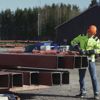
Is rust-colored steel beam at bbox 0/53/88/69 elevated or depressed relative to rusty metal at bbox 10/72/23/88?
elevated

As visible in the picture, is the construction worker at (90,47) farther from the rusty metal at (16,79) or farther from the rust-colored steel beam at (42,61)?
the rusty metal at (16,79)

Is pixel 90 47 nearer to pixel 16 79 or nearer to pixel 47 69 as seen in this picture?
pixel 47 69

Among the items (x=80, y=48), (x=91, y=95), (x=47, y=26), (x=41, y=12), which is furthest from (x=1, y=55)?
(x=41, y=12)

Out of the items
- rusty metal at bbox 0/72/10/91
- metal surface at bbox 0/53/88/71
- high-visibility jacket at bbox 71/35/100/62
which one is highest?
high-visibility jacket at bbox 71/35/100/62

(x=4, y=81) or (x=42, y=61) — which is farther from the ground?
(x=42, y=61)

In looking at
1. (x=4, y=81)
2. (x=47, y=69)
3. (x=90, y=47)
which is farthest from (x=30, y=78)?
(x=90, y=47)

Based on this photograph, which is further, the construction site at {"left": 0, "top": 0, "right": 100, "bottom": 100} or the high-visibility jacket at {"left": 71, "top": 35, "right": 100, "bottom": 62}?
the high-visibility jacket at {"left": 71, "top": 35, "right": 100, "bottom": 62}

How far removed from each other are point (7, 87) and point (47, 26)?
85941 mm

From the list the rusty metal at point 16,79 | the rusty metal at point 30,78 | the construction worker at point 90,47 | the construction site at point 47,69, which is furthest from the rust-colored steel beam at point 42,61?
the construction worker at point 90,47

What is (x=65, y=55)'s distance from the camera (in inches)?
393

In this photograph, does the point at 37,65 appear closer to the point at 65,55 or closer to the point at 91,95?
the point at 65,55

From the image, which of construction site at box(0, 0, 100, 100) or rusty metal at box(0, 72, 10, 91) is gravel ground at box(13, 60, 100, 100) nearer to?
construction site at box(0, 0, 100, 100)

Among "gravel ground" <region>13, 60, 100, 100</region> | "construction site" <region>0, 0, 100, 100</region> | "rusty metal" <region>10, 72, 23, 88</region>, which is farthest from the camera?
"gravel ground" <region>13, 60, 100, 100</region>

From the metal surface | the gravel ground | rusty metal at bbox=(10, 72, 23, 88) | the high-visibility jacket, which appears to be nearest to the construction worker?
the high-visibility jacket
